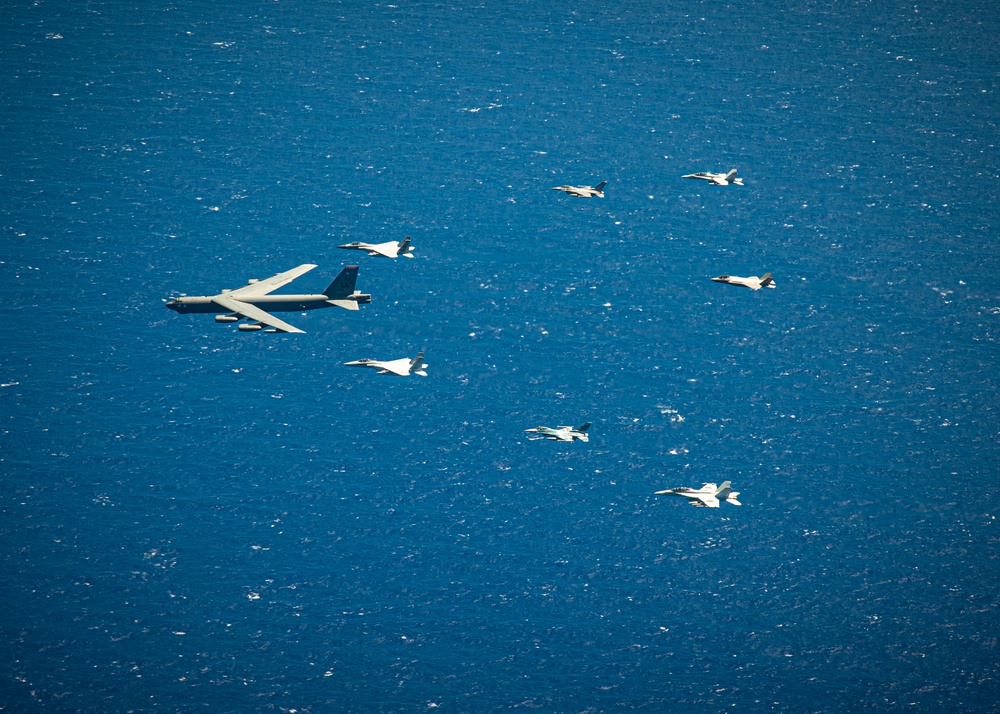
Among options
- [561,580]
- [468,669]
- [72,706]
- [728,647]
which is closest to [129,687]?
[72,706]

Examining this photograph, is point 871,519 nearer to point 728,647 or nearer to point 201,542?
point 728,647

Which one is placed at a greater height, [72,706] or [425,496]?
[425,496]

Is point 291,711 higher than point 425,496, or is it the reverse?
point 425,496

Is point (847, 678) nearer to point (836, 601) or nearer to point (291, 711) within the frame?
point (836, 601)

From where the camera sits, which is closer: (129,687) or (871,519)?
(129,687)

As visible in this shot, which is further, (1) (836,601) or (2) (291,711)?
(1) (836,601)

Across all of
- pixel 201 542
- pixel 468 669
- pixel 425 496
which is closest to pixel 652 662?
pixel 468 669
